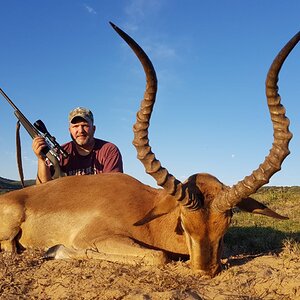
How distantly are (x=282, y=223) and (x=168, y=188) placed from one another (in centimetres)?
719

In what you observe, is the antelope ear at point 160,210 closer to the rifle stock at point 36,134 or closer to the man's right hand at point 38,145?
the rifle stock at point 36,134

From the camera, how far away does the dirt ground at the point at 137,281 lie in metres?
4.59

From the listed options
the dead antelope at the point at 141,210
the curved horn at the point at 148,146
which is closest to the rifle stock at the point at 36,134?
the dead antelope at the point at 141,210

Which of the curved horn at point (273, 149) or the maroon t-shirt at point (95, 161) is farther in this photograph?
the maroon t-shirt at point (95, 161)

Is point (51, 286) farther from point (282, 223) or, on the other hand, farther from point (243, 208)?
point (282, 223)

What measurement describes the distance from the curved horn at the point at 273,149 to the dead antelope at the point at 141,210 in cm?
1

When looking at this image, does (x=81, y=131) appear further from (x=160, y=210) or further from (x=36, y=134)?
(x=160, y=210)

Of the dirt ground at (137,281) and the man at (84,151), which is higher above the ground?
the man at (84,151)

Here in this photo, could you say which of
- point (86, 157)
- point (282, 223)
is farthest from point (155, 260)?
point (282, 223)

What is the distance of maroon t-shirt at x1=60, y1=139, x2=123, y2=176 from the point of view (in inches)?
392

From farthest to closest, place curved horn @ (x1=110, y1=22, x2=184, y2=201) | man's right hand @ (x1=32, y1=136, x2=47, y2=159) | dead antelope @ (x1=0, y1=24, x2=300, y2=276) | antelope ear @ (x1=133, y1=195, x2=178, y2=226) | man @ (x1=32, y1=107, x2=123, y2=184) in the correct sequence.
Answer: man @ (x1=32, y1=107, x2=123, y2=184) < man's right hand @ (x1=32, y1=136, x2=47, y2=159) < antelope ear @ (x1=133, y1=195, x2=178, y2=226) < dead antelope @ (x1=0, y1=24, x2=300, y2=276) < curved horn @ (x1=110, y1=22, x2=184, y2=201)

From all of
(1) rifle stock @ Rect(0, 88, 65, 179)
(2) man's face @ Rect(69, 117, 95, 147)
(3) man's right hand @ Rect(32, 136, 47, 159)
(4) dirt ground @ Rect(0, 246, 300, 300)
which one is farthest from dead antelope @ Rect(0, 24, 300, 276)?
(2) man's face @ Rect(69, 117, 95, 147)

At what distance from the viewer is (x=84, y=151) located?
10.2 metres

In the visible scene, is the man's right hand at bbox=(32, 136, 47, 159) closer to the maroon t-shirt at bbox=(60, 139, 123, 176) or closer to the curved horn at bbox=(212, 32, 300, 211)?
the maroon t-shirt at bbox=(60, 139, 123, 176)
